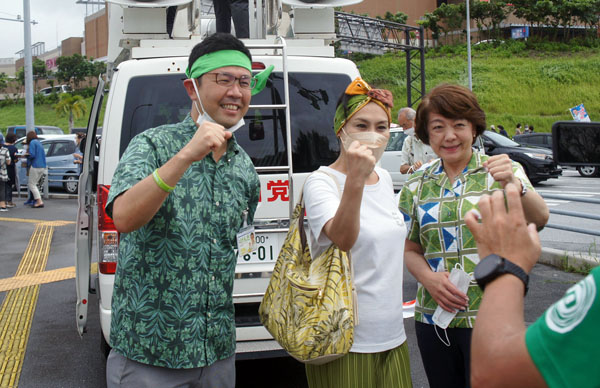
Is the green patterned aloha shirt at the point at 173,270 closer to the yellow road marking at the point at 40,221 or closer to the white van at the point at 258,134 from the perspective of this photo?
the white van at the point at 258,134

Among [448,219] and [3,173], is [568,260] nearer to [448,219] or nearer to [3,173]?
[448,219]

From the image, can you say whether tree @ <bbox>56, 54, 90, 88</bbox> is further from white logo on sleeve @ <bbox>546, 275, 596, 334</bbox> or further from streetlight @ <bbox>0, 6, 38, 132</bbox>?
white logo on sleeve @ <bbox>546, 275, 596, 334</bbox>

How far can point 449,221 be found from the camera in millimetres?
2662

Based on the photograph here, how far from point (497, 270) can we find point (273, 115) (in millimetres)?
3051

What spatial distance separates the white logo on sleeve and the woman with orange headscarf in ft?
3.87

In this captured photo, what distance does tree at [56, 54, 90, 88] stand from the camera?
279 feet

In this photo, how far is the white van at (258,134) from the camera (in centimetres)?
399

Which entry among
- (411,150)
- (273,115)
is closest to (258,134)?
(273,115)

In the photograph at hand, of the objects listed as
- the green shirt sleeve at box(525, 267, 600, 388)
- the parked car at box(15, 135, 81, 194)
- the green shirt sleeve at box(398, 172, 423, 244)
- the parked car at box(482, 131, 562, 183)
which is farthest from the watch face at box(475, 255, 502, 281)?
the parked car at box(15, 135, 81, 194)

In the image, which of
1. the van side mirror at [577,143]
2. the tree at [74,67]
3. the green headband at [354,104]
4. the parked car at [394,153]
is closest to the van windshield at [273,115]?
the green headband at [354,104]

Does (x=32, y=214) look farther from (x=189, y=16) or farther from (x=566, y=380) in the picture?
(x=566, y=380)

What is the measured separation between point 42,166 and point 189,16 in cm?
1326

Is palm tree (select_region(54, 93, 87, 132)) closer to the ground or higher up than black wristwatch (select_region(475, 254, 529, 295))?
higher up

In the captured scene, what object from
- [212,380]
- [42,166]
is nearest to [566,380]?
[212,380]
